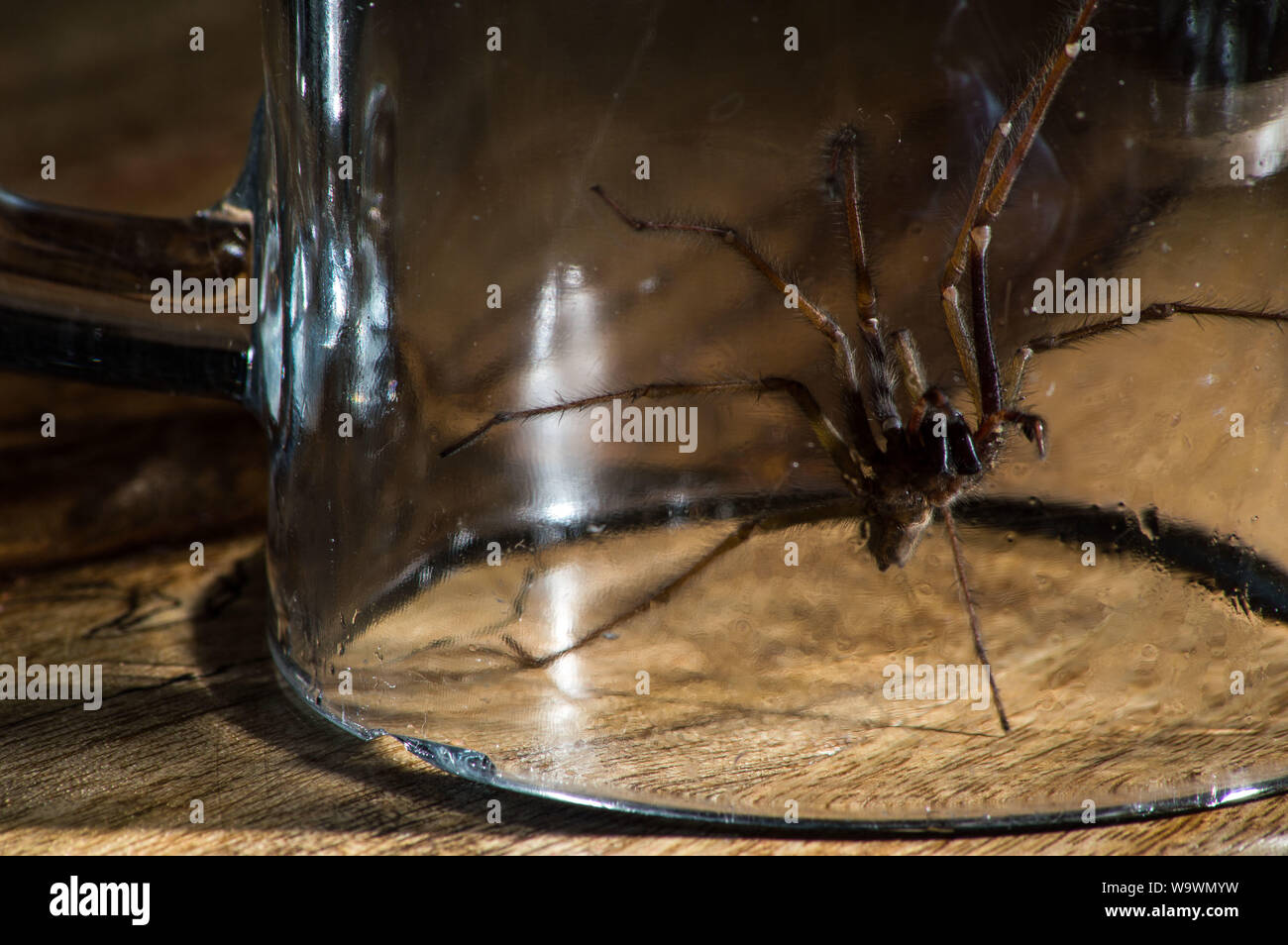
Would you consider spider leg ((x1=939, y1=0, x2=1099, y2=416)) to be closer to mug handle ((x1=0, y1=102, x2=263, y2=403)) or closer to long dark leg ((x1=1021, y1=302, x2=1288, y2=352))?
long dark leg ((x1=1021, y1=302, x2=1288, y2=352))

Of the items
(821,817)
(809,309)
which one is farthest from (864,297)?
(821,817)

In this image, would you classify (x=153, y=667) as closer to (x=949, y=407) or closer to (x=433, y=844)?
(x=433, y=844)

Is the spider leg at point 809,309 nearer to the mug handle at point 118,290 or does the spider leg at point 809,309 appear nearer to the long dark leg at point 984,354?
the long dark leg at point 984,354

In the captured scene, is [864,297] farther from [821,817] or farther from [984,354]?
[821,817]

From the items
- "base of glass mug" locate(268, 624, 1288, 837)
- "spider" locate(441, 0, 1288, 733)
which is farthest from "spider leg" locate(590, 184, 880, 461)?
"base of glass mug" locate(268, 624, 1288, 837)

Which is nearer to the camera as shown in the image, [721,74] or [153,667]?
[721,74]

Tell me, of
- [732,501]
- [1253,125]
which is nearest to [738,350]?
[732,501]
